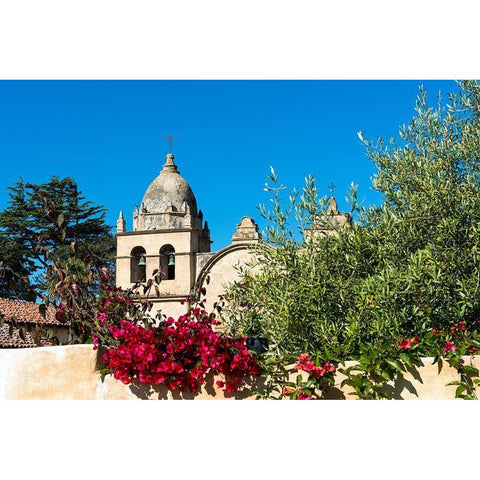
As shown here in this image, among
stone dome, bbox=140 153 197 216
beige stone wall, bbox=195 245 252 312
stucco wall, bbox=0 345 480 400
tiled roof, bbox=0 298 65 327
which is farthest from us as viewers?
stone dome, bbox=140 153 197 216

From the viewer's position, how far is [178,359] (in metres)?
5.47

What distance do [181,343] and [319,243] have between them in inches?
65.2

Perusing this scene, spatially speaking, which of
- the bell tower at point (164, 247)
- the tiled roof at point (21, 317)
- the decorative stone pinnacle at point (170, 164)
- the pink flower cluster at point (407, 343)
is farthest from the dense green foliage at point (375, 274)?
the decorative stone pinnacle at point (170, 164)

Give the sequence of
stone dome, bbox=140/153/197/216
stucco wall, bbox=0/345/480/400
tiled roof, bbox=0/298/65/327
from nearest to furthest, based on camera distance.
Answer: stucco wall, bbox=0/345/480/400
tiled roof, bbox=0/298/65/327
stone dome, bbox=140/153/197/216

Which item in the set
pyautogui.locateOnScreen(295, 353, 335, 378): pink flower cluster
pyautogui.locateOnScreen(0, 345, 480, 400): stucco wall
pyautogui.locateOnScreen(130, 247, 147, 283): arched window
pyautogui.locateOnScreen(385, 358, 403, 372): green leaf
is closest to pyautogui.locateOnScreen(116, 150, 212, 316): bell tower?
pyautogui.locateOnScreen(130, 247, 147, 283): arched window

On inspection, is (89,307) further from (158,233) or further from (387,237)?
(158,233)

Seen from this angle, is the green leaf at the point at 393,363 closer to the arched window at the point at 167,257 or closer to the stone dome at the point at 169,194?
the arched window at the point at 167,257

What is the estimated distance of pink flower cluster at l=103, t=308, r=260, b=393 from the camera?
17.1ft

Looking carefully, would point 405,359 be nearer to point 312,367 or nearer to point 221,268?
point 312,367

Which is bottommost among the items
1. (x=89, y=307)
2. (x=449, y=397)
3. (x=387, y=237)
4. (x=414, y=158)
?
(x=449, y=397)

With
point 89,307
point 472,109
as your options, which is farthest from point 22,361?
point 472,109

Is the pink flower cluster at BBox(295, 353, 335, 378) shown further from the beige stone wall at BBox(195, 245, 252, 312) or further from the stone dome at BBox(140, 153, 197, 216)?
the stone dome at BBox(140, 153, 197, 216)

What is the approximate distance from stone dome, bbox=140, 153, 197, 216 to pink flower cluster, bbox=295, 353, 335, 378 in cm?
2171

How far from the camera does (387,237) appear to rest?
5.67 m
